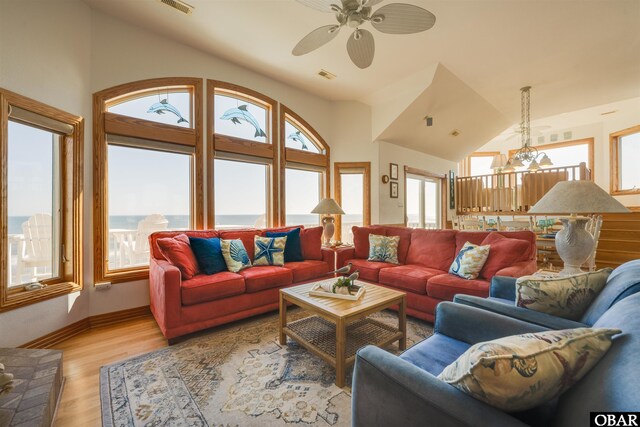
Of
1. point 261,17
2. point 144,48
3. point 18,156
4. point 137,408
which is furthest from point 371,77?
point 137,408

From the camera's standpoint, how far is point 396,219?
5441mm

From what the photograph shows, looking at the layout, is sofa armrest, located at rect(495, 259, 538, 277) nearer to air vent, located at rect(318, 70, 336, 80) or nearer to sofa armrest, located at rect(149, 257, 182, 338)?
sofa armrest, located at rect(149, 257, 182, 338)

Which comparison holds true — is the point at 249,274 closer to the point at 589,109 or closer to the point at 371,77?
the point at 371,77

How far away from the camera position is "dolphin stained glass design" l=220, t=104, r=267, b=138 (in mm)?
3952

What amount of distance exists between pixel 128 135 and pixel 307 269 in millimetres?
2609

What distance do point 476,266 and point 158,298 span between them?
3113 mm

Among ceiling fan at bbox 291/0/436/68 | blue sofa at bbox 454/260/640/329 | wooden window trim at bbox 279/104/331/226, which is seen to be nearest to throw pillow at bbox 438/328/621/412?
blue sofa at bbox 454/260/640/329

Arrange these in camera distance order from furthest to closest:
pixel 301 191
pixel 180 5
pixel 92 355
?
1. pixel 301 191
2. pixel 180 5
3. pixel 92 355

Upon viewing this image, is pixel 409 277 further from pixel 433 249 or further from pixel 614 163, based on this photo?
pixel 614 163

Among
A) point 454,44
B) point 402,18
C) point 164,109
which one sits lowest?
point 164,109

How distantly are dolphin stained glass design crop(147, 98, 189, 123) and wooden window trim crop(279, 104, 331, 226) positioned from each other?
58.8 inches

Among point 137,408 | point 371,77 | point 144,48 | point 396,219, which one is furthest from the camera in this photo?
point 396,219

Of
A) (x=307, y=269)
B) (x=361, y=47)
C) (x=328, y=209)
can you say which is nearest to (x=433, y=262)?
(x=307, y=269)

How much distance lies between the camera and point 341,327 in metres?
1.78
